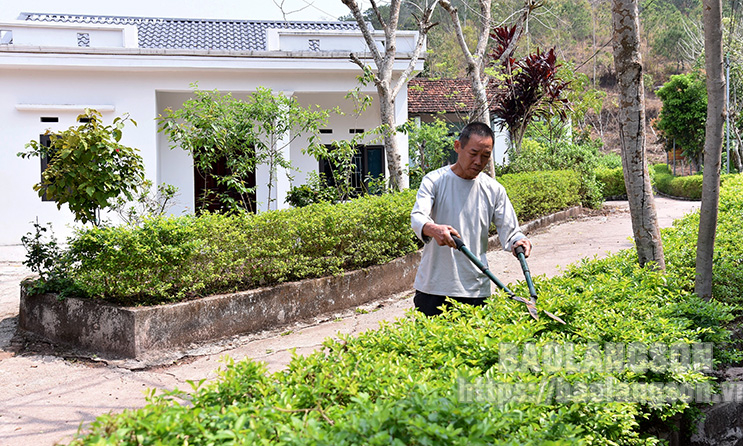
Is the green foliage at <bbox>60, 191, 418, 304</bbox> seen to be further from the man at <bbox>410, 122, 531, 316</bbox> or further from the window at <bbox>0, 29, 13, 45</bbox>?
the window at <bbox>0, 29, 13, 45</bbox>

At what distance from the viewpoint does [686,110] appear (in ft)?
96.2

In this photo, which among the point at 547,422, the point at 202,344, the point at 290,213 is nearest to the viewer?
the point at 547,422

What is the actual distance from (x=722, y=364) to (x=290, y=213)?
4.78 metres

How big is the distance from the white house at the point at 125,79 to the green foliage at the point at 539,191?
2849 millimetres

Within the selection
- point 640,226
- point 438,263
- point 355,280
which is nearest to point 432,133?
point 355,280

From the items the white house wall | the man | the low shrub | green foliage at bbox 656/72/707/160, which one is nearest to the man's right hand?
the man

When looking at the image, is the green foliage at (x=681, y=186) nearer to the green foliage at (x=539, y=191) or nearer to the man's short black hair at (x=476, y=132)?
the green foliage at (x=539, y=191)

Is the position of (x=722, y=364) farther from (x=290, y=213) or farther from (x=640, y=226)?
(x=290, y=213)

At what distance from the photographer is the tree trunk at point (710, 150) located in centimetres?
435

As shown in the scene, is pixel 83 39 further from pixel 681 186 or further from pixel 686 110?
pixel 686 110

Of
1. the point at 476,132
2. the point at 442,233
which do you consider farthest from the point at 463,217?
the point at 442,233

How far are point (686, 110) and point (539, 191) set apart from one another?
20.1 meters

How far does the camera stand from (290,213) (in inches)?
291

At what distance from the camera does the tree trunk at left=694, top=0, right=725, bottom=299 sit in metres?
4.35
